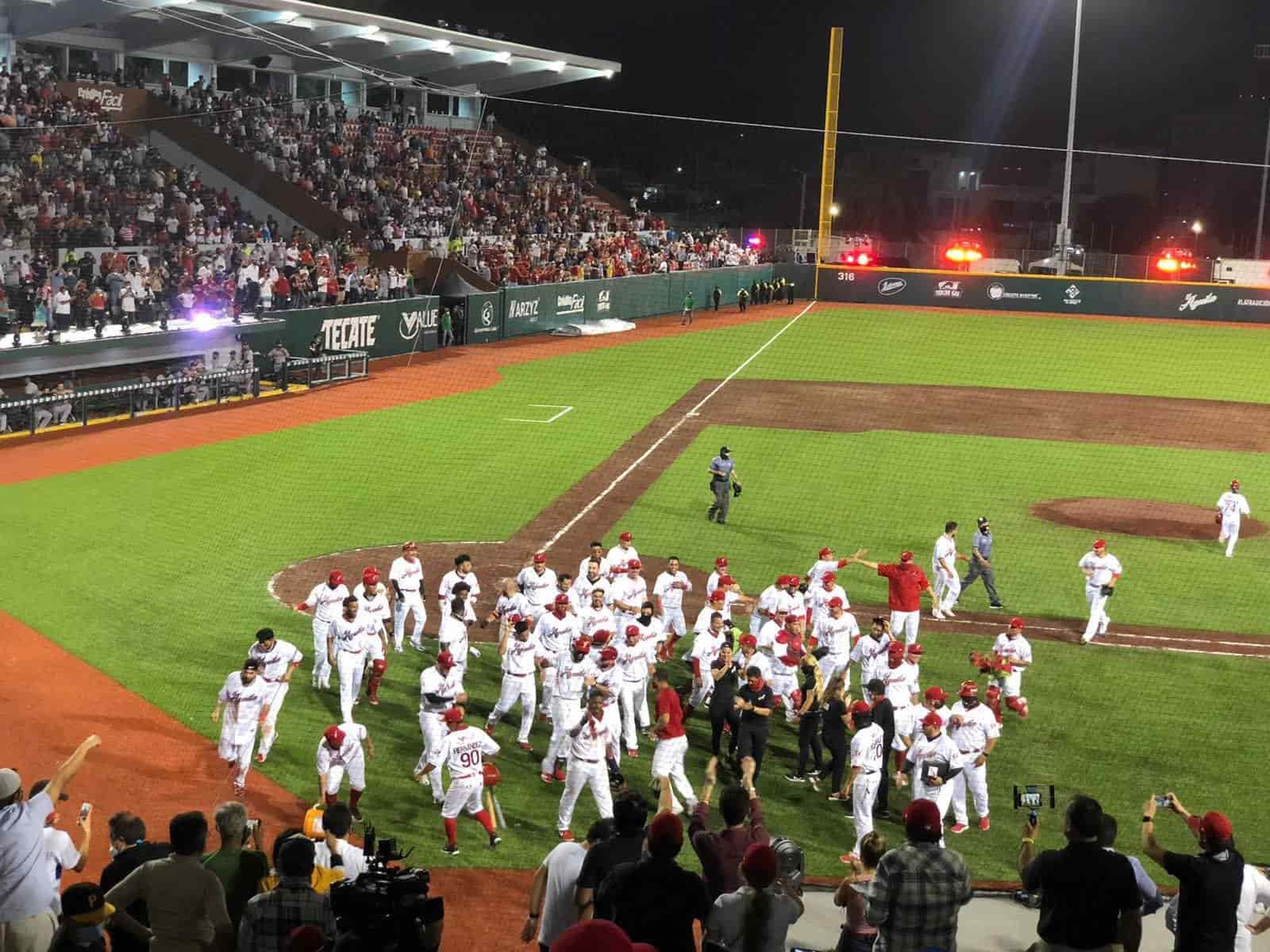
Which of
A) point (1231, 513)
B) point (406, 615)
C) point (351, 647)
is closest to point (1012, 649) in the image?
point (351, 647)

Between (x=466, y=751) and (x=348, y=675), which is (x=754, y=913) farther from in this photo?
(x=348, y=675)

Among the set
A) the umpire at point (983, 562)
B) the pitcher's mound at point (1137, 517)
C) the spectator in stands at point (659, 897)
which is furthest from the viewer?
the pitcher's mound at point (1137, 517)

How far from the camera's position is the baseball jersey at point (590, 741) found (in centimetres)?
1021

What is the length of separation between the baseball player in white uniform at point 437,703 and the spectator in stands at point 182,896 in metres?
5.10

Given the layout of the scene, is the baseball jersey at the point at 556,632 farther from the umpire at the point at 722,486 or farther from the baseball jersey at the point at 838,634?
the umpire at the point at 722,486

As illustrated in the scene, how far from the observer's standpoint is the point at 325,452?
25.9m

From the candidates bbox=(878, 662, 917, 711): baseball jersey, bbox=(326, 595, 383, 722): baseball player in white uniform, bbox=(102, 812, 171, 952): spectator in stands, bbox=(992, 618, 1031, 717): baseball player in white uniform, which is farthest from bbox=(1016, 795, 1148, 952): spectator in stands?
bbox=(326, 595, 383, 722): baseball player in white uniform

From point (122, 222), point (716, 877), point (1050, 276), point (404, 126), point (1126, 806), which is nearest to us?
point (716, 877)

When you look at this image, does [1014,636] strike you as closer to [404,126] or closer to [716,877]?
[716,877]

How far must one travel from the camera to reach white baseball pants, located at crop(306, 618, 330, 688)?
13.6 m

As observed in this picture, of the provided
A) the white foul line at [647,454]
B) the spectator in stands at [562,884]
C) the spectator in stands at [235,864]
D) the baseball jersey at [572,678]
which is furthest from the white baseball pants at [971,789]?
the white foul line at [647,454]

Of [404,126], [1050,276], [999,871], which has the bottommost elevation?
[999,871]

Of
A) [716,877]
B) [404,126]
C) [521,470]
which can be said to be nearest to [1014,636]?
[716,877]

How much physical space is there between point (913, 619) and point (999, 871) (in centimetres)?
509
